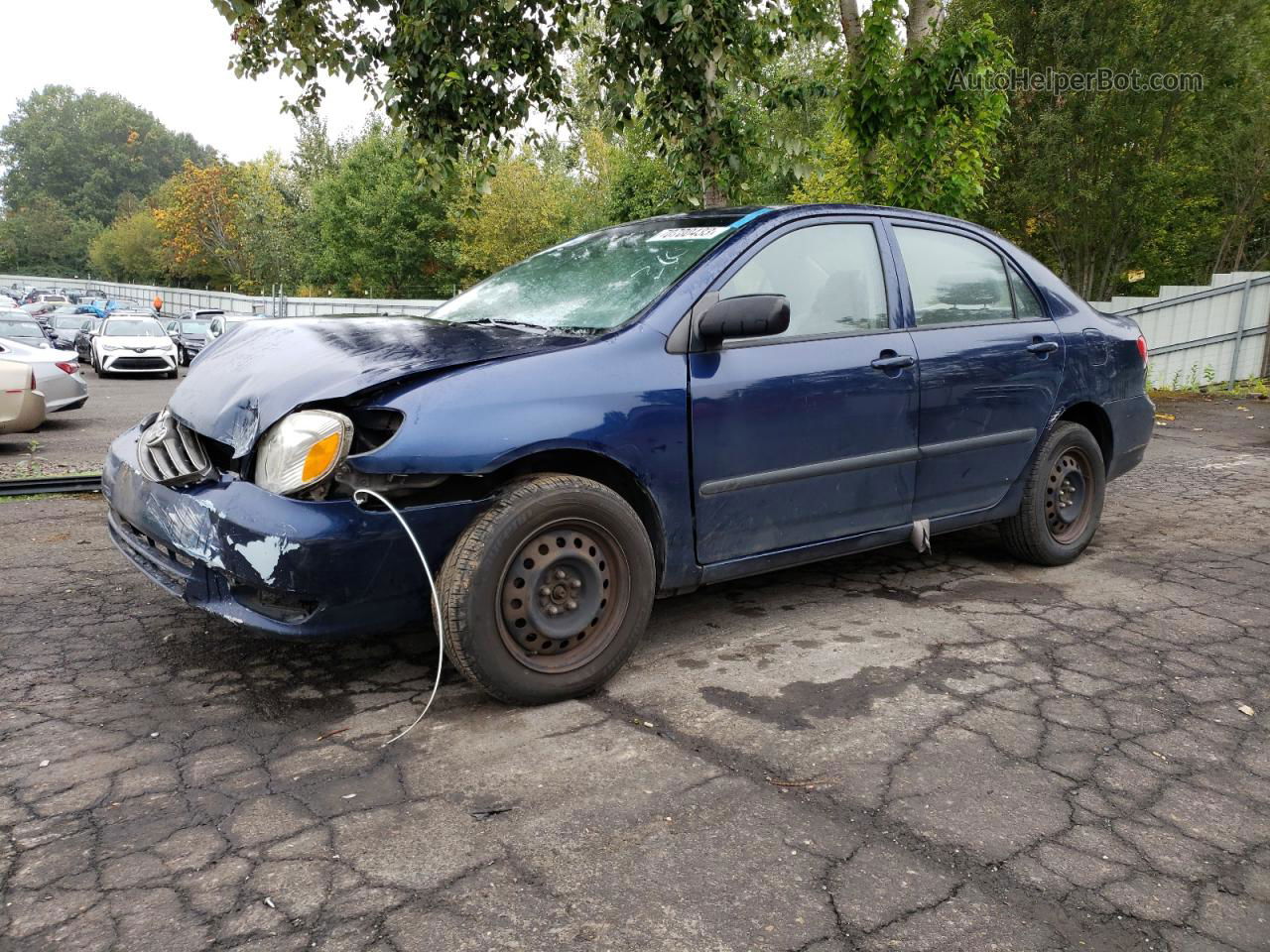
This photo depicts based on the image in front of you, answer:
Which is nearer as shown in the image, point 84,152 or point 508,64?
point 508,64

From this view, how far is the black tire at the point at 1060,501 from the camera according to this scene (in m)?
4.71

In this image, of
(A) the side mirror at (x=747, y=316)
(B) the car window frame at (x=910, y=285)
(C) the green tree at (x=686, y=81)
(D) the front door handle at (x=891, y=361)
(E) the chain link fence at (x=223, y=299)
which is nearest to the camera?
(A) the side mirror at (x=747, y=316)

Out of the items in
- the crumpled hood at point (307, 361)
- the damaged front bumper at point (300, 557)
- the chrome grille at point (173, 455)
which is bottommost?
the damaged front bumper at point (300, 557)

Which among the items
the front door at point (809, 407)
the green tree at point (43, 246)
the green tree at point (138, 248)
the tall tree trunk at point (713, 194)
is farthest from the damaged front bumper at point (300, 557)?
the green tree at point (43, 246)

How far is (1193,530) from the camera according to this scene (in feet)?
18.8

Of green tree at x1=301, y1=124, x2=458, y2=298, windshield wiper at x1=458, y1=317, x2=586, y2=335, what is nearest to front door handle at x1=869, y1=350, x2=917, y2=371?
windshield wiper at x1=458, y1=317, x2=586, y2=335

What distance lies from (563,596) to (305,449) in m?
0.92

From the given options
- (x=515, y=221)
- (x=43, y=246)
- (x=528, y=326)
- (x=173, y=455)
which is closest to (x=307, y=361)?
(x=173, y=455)

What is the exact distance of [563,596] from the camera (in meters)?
3.18

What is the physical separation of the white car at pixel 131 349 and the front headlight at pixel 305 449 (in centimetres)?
2060

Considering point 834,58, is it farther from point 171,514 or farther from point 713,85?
point 171,514

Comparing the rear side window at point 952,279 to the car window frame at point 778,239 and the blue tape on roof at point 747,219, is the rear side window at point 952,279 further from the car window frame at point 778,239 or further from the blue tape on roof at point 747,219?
the blue tape on roof at point 747,219

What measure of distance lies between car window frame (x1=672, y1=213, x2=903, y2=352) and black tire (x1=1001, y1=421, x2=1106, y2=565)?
3.97 ft

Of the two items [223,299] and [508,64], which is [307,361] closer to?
[508,64]
